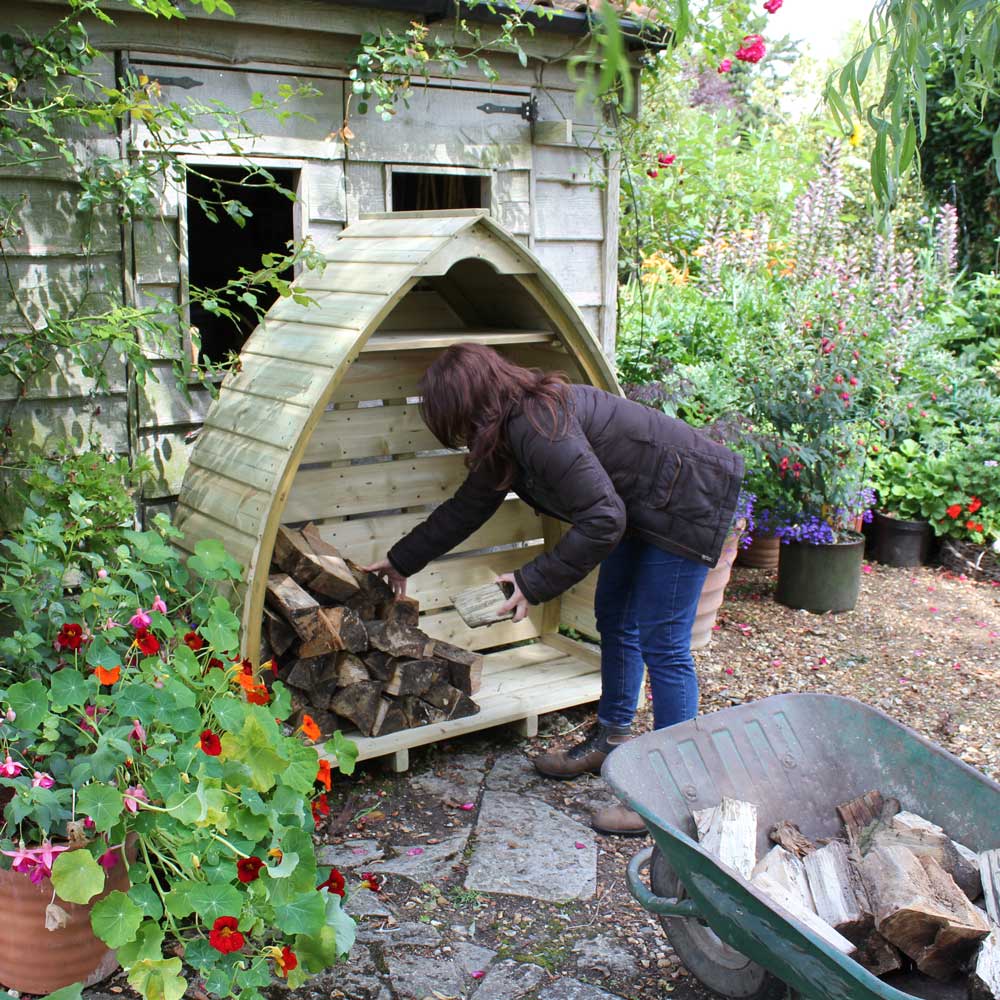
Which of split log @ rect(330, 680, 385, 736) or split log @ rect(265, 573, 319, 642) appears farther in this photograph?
split log @ rect(330, 680, 385, 736)

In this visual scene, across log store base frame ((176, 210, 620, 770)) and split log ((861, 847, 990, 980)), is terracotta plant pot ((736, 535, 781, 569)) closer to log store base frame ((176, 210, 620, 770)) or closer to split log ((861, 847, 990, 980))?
log store base frame ((176, 210, 620, 770))

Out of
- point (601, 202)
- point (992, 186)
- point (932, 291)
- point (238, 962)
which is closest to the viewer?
point (238, 962)

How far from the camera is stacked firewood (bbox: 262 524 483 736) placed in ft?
12.1

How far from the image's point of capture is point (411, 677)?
12.8 ft

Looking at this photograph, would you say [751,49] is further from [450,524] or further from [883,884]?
[883,884]

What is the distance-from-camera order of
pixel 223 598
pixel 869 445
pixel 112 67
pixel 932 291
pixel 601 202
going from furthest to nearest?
pixel 932 291 < pixel 869 445 < pixel 601 202 < pixel 112 67 < pixel 223 598

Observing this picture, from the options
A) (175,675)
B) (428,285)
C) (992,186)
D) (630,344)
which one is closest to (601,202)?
(428,285)

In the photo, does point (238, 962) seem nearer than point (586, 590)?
Yes

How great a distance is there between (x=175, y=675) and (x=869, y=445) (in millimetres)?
4980

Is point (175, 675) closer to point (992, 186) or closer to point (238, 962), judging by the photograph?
point (238, 962)

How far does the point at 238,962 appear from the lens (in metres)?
2.41

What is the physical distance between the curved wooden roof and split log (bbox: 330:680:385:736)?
607 mm

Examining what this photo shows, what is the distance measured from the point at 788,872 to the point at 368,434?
243cm

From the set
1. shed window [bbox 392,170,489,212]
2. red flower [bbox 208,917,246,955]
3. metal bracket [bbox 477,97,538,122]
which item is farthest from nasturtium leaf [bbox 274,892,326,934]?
metal bracket [bbox 477,97,538,122]
